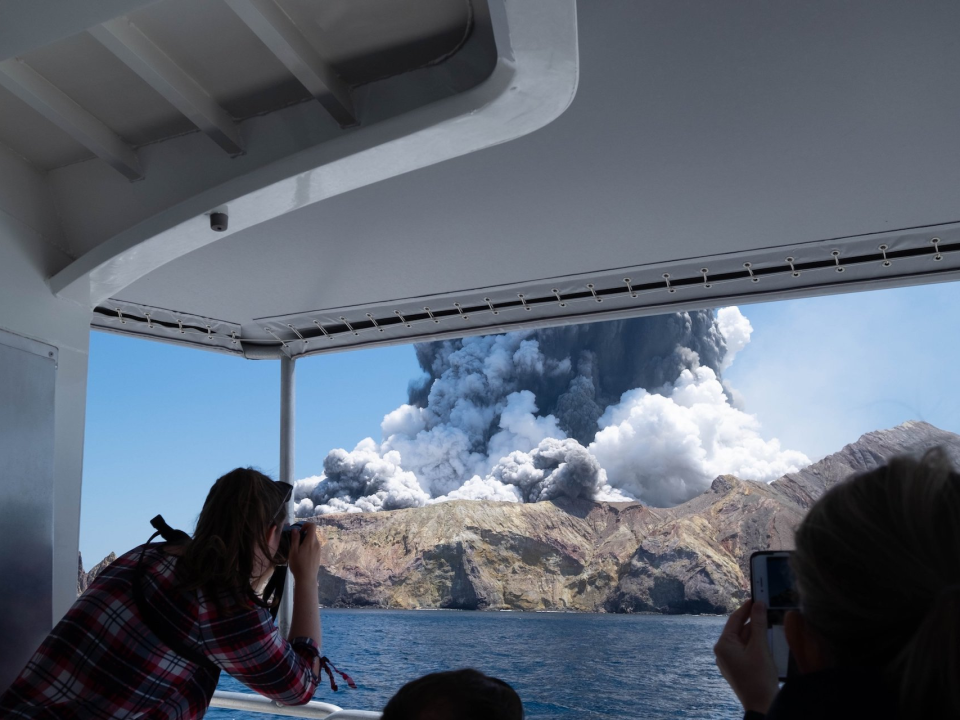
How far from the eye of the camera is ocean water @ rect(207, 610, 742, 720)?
82.7 ft

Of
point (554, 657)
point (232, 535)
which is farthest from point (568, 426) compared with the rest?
point (232, 535)

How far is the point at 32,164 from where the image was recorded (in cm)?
195

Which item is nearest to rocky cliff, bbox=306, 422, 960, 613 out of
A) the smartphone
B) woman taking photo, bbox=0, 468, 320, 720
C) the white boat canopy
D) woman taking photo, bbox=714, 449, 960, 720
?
the white boat canopy

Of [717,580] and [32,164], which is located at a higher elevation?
[32,164]

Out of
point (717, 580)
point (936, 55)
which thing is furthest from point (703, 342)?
point (936, 55)

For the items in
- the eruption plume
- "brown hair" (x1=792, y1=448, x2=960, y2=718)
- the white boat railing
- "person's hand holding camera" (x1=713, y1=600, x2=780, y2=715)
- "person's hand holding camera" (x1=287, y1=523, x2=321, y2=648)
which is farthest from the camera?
the eruption plume

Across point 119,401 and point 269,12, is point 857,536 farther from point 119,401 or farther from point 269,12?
point 119,401

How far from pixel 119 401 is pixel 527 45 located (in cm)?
4080

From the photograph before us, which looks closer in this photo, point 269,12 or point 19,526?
point 269,12

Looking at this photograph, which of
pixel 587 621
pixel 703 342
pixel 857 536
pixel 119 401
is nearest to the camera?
pixel 857 536

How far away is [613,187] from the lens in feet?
7.14

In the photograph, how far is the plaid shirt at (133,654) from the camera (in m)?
1.07

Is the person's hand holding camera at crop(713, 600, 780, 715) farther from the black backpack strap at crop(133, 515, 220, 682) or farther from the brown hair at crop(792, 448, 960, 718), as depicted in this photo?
the black backpack strap at crop(133, 515, 220, 682)

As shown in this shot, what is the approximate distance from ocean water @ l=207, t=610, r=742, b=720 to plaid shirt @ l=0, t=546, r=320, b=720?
2414 centimetres
